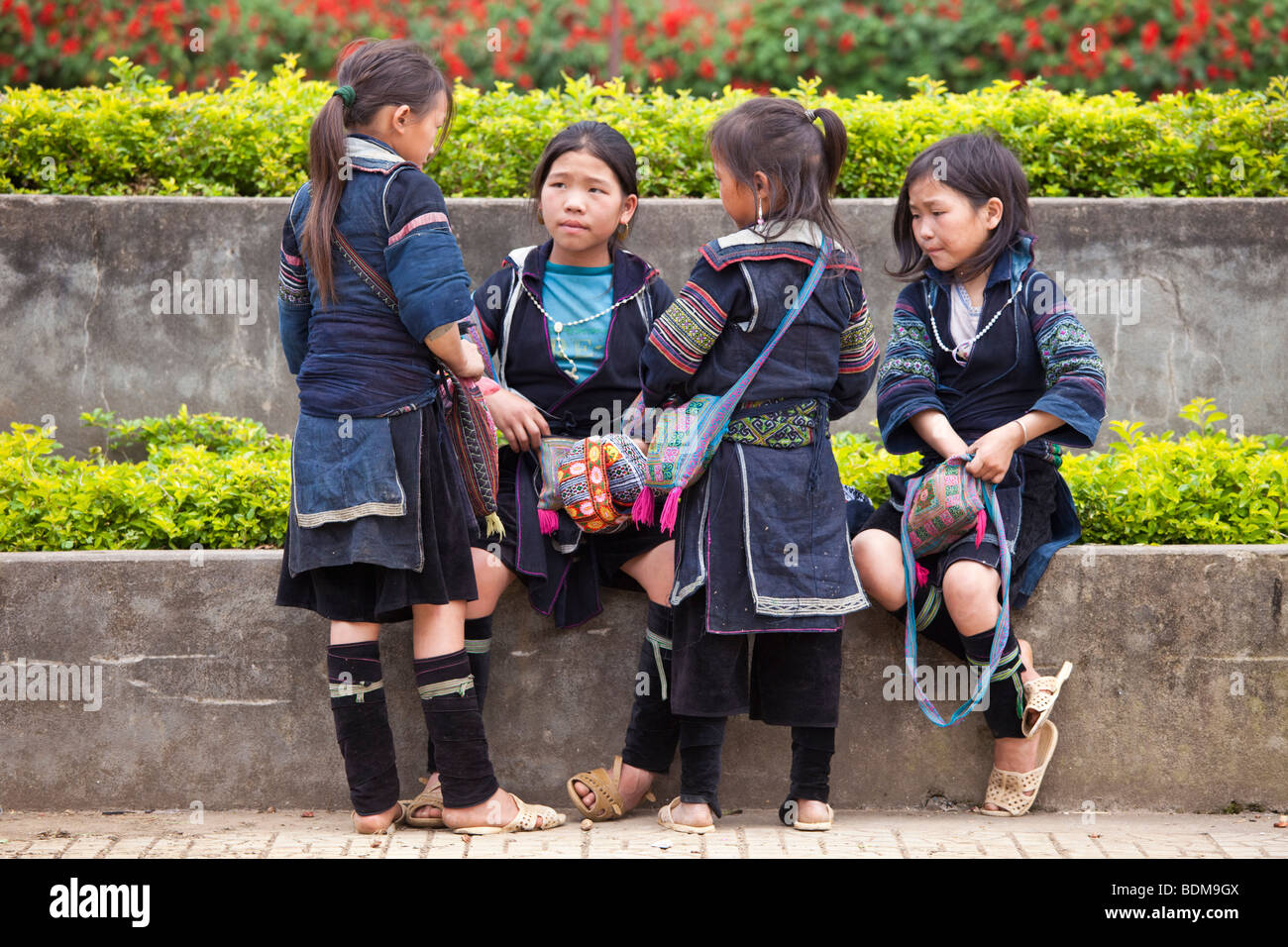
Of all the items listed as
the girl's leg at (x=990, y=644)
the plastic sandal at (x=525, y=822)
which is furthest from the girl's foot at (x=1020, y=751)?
the plastic sandal at (x=525, y=822)

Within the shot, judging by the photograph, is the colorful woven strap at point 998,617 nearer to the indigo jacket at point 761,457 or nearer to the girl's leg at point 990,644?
the girl's leg at point 990,644

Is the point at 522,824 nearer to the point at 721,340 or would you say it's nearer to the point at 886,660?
the point at 886,660

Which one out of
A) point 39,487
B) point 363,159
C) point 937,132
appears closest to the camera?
point 363,159

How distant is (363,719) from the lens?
11.4 ft

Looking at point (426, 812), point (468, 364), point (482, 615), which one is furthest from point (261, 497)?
point (426, 812)

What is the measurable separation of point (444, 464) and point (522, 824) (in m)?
0.95

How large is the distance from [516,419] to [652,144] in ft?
6.45

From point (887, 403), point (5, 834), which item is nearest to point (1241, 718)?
point (887, 403)

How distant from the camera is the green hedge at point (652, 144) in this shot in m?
5.38

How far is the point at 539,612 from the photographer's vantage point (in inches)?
149

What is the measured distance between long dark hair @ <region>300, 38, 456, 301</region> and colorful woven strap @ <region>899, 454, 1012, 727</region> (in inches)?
64.0

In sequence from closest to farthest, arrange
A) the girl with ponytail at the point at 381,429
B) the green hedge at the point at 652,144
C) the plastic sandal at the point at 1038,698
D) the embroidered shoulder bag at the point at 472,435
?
the girl with ponytail at the point at 381,429, the embroidered shoulder bag at the point at 472,435, the plastic sandal at the point at 1038,698, the green hedge at the point at 652,144

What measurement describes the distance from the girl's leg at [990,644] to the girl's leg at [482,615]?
3.90 ft

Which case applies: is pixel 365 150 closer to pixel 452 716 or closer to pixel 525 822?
pixel 452 716
